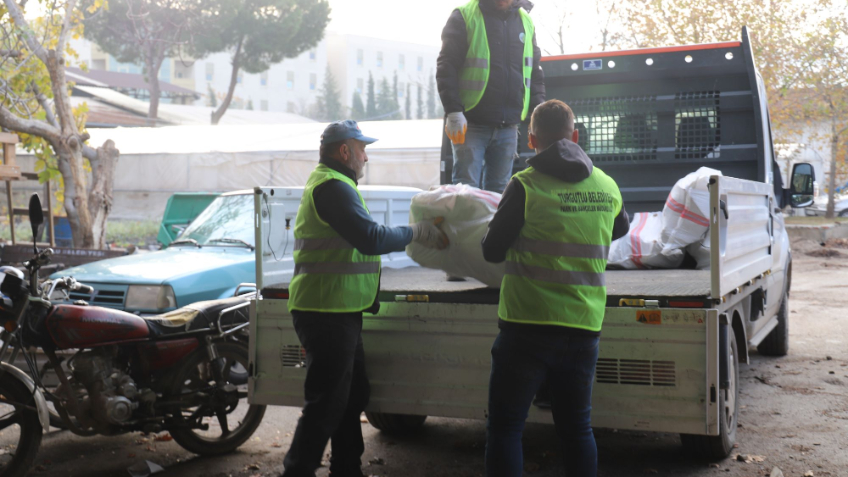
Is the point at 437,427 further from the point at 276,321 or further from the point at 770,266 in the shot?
the point at 770,266

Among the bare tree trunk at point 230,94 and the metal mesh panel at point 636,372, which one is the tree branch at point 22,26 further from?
the bare tree trunk at point 230,94

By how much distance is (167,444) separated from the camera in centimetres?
546

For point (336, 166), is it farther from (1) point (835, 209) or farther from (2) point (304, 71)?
(2) point (304, 71)

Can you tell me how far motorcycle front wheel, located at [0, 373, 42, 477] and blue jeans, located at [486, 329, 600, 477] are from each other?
254cm

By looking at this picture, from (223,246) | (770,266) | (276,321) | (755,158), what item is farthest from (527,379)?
(223,246)

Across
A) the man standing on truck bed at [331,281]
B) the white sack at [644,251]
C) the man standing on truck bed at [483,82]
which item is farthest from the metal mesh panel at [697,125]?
the man standing on truck bed at [331,281]

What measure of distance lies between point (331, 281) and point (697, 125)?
3915mm

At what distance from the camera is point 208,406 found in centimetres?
500

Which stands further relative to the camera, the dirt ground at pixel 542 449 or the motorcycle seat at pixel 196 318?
the motorcycle seat at pixel 196 318

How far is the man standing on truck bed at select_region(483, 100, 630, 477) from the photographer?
331 cm

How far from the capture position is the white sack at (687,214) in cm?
557

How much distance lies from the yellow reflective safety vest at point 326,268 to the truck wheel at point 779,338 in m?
4.91

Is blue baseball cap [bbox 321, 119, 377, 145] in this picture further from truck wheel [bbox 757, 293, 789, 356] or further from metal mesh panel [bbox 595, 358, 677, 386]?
truck wheel [bbox 757, 293, 789, 356]

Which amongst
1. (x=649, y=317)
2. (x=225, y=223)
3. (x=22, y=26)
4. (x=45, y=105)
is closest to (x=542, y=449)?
(x=649, y=317)
